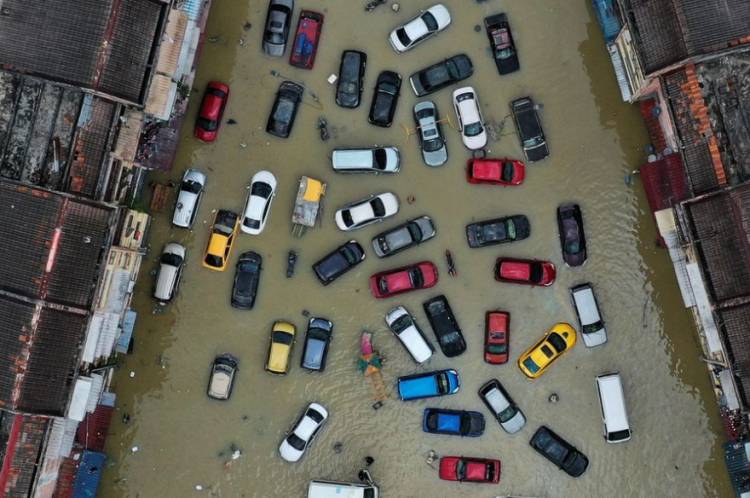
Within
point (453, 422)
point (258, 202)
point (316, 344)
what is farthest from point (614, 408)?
point (258, 202)

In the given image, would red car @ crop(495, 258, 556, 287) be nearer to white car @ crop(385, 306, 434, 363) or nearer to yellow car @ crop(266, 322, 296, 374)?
white car @ crop(385, 306, 434, 363)

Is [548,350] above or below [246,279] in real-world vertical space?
below

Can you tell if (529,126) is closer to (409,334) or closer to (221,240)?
(409,334)

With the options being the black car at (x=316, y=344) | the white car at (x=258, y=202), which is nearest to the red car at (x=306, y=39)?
the white car at (x=258, y=202)

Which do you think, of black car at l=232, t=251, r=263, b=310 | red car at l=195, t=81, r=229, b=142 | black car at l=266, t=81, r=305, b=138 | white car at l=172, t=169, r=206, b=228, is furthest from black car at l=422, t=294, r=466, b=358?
red car at l=195, t=81, r=229, b=142

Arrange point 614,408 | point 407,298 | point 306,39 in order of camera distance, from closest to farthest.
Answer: point 614,408 → point 306,39 → point 407,298

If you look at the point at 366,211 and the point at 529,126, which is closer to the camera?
the point at 366,211
